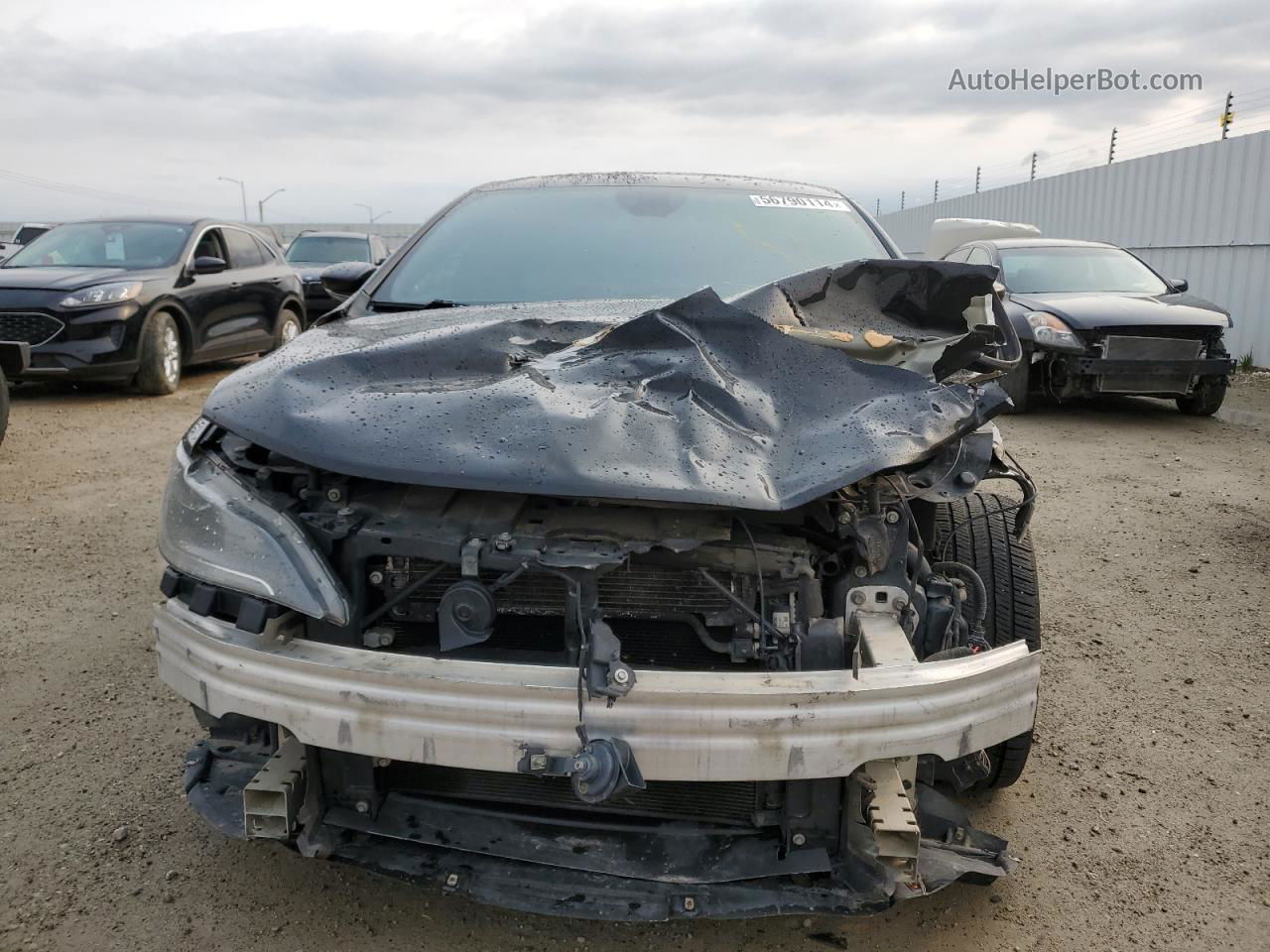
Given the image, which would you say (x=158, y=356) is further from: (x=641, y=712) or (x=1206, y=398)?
(x=1206, y=398)

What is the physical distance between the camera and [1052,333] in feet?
25.6

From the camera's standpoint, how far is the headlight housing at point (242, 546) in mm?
1903

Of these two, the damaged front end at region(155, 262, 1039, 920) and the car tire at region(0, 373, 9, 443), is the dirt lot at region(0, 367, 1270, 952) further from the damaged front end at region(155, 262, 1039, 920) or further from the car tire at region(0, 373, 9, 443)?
the car tire at region(0, 373, 9, 443)

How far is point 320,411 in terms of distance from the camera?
6.63 feet

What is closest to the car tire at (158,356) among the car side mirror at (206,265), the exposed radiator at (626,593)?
the car side mirror at (206,265)

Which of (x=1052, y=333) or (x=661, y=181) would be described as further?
(x=1052, y=333)

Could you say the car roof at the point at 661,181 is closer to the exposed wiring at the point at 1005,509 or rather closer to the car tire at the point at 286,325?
the exposed wiring at the point at 1005,509

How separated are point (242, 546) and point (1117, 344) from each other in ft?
24.2

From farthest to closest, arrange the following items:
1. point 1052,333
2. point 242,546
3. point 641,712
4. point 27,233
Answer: point 27,233
point 1052,333
point 242,546
point 641,712

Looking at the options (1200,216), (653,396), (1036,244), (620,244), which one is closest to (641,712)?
(653,396)

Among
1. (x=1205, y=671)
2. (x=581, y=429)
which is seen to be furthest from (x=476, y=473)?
(x=1205, y=671)

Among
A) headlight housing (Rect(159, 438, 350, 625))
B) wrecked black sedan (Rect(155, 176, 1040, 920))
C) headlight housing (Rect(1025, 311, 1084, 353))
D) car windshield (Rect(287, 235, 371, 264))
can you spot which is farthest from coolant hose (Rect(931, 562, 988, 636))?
car windshield (Rect(287, 235, 371, 264))

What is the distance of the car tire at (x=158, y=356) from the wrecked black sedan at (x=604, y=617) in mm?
6618

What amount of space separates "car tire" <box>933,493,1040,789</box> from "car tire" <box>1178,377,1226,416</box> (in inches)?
245
